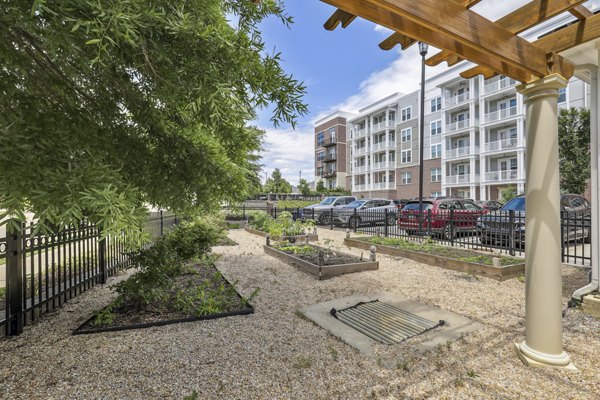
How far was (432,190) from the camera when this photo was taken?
1375 inches

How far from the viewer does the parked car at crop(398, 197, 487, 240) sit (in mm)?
10445

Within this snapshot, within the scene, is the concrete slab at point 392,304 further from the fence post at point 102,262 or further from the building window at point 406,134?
the building window at point 406,134

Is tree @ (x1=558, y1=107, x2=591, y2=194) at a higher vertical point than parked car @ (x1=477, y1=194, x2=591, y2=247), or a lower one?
higher

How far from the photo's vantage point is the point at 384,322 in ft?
14.0

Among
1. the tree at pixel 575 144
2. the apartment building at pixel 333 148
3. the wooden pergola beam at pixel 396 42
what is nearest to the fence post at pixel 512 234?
the wooden pergola beam at pixel 396 42

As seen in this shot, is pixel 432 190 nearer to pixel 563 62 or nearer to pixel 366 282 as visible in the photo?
pixel 366 282

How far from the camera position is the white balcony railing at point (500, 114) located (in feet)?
89.0

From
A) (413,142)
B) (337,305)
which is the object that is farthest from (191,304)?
(413,142)

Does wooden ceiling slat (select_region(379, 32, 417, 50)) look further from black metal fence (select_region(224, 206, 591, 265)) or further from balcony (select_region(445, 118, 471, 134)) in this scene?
balcony (select_region(445, 118, 471, 134))

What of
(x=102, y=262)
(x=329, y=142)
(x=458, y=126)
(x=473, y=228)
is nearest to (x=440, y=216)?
(x=473, y=228)

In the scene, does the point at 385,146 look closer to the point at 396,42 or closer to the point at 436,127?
the point at 436,127

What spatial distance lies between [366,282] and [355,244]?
14.9 ft

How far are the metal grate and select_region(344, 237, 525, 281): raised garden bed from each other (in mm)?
3141

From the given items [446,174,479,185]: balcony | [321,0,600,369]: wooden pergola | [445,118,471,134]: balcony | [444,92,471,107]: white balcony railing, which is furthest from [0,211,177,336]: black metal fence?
[444,92,471,107]: white balcony railing
